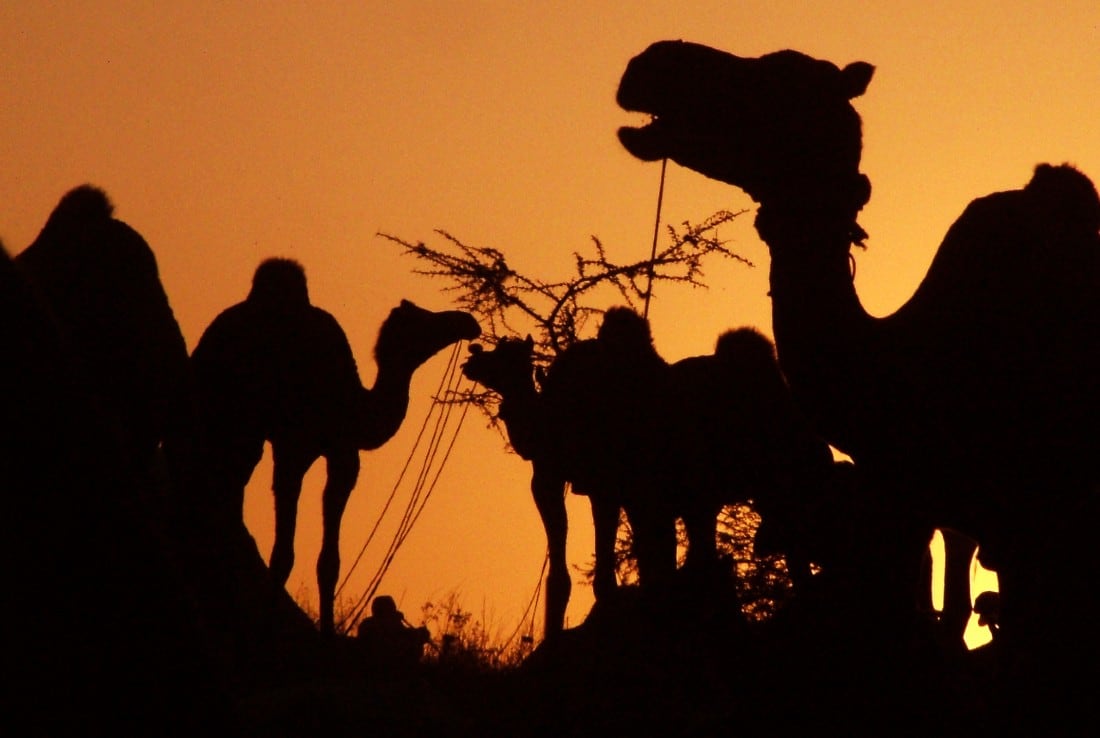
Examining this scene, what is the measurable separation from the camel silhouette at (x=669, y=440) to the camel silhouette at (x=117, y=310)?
2.96 meters

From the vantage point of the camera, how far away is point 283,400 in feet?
36.0

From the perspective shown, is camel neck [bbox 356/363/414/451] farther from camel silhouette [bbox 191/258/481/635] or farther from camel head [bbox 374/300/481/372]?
camel silhouette [bbox 191/258/481/635]

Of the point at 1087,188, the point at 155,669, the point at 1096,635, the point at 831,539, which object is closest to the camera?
the point at 155,669

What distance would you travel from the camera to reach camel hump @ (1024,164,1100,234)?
19.3 feet

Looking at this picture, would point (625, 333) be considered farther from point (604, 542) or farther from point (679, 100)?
point (679, 100)

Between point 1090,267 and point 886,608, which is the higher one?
point 1090,267

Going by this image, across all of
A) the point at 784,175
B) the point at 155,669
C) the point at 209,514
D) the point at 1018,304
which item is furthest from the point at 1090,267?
the point at 209,514

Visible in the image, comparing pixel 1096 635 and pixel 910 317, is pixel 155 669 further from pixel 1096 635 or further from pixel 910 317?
pixel 910 317

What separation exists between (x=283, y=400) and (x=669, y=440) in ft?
8.74

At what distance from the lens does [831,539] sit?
6.17m

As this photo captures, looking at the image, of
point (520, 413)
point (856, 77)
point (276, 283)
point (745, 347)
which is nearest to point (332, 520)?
point (276, 283)

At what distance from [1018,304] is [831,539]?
131 cm

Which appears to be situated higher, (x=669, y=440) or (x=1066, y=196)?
(x=669, y=440)

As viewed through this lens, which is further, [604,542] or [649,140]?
[604,542]
